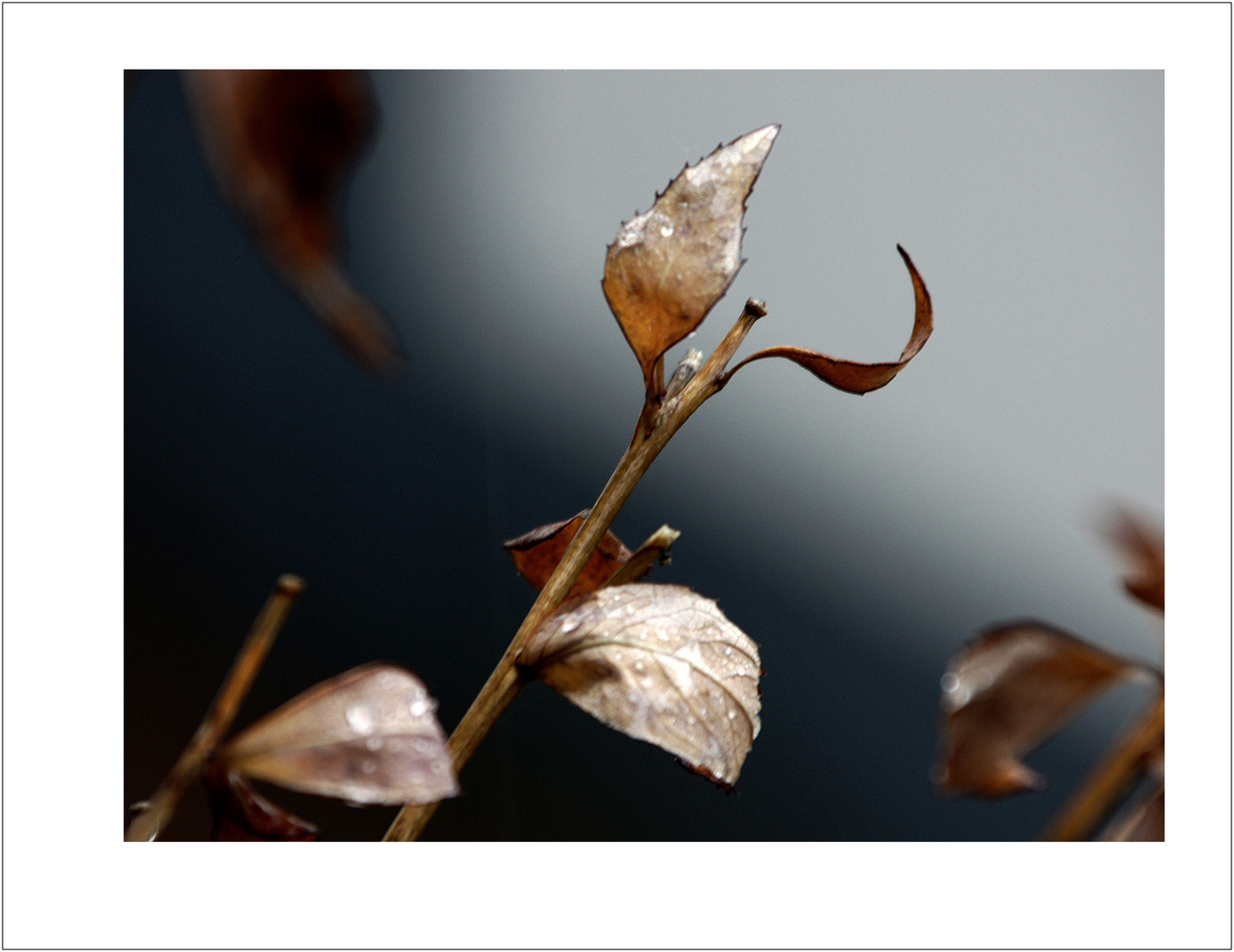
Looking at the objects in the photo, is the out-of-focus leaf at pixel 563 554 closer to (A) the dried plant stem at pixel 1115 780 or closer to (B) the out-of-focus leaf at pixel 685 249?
(B) the out-of-focus leaf at pixel 685 249

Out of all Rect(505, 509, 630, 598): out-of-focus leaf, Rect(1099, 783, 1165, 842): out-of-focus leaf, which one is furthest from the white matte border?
Rect(505, 509, 630, 598): out-of-focus leaf

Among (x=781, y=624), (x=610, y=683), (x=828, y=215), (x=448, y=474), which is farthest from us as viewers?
(x=781, y=624)

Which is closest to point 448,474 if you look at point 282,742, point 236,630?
point 236,630
